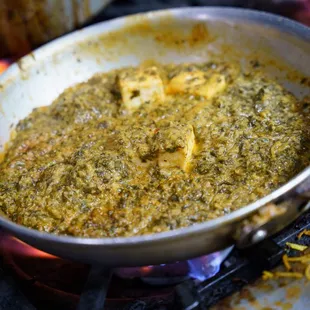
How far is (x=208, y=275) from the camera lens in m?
2.10

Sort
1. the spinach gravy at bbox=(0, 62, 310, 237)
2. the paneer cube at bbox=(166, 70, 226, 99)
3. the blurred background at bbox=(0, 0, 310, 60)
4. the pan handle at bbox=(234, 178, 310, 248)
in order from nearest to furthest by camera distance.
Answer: the pan handle at bbox=(234, 178, 310, 248)
the spinach gravy at bbox=(0, 62, 310, 237)
the paneer cube at bbox=(166, 70, 226, 99)
the blurred background at bbox=(0, 0, 310, 60)

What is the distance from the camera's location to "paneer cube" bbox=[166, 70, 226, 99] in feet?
9.02

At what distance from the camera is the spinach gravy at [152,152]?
6.70 ft

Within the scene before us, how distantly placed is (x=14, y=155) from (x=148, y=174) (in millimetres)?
921

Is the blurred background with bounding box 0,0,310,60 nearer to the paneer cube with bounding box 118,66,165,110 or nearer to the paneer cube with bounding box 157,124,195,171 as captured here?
the paneer cube with bounding box 118,66,165,110

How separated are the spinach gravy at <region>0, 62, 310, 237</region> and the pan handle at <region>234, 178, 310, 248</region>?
0.21 metres

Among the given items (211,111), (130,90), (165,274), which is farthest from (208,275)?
(130,90)

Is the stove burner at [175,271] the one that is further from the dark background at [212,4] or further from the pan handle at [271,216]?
the dark background at [212,4]

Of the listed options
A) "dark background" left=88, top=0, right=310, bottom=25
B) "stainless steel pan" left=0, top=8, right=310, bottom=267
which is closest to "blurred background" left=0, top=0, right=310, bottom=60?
"dark background" left=88, top=0, right=310, bottom=25

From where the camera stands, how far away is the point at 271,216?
5.59 ft

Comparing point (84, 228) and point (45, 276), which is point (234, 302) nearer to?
point (84, 228)

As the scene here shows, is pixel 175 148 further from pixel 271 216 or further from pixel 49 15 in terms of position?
pixel 49 15

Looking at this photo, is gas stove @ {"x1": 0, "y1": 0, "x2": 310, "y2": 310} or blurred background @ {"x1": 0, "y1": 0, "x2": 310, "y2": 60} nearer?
gas stove @ {"x1": 0, "y1": 0, "x2": 310, "y2": 310}

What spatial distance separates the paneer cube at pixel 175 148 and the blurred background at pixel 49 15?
2.49 m
